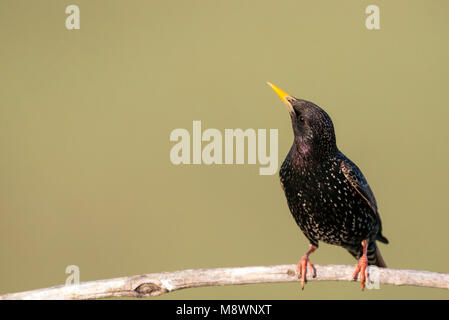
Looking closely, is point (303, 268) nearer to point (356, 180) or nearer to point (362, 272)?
point (362, 272)

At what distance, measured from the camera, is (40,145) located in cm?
861

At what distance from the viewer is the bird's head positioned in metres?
4.74

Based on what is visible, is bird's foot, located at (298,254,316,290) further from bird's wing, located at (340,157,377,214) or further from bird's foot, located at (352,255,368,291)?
bird's wing, located at (340,157,377,214)

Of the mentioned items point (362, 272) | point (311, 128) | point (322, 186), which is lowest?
point (362, 272)

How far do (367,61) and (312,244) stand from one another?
15.4ft

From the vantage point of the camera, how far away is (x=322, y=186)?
4.76m

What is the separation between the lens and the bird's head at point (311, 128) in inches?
187

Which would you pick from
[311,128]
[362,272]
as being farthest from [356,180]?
[362,272]

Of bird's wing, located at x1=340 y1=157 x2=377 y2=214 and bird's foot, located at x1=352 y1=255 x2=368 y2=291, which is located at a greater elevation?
bird's wing, located at x1=340 y1=157 x2=377 y2=214

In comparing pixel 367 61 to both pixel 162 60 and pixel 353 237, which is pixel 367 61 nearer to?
pixel 162 60

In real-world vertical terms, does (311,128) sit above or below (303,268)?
above

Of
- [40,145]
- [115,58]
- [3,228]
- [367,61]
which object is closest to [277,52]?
[367,61]

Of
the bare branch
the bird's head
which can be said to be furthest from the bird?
the bare branch

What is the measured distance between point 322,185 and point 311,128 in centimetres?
47
